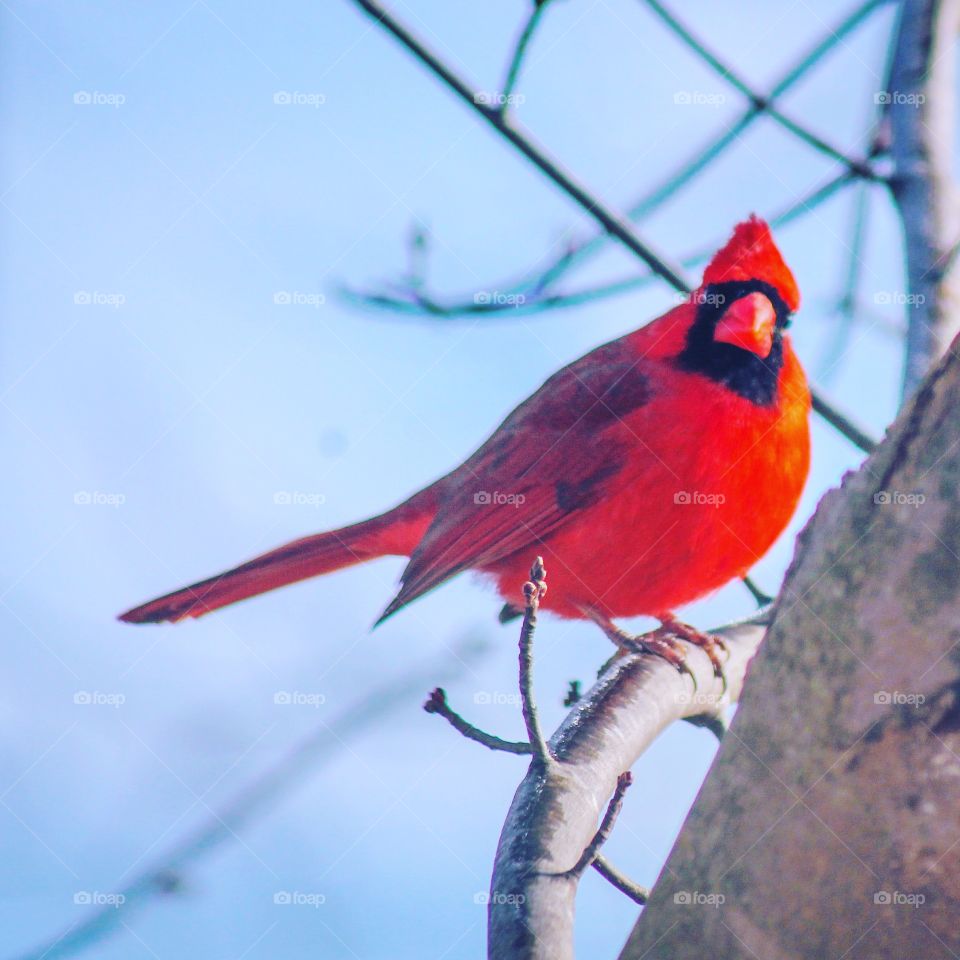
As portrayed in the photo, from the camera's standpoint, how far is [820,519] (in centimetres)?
137

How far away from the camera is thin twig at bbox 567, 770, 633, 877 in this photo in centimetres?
172

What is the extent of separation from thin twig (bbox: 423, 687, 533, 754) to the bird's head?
4.11 feet

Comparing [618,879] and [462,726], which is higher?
[462,726]

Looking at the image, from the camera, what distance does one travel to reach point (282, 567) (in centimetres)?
308

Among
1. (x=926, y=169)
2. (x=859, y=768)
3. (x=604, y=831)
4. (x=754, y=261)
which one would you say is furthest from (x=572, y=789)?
(x=926, y=169)

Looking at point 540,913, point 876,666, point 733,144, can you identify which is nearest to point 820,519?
point 876,666

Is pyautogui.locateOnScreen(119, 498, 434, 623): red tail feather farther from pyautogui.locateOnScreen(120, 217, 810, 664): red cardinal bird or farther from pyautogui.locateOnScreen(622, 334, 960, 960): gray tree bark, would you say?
pyautogui.locateOnScreen(622, 334, 960, 960): gray tree bark

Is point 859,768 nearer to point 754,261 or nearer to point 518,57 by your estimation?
point 518,57

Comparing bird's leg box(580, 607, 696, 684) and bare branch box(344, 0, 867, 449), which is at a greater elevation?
bare branch box(344, 0, 867, 449)

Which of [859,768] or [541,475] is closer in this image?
[859,768]

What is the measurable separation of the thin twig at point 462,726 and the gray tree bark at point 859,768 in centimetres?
70

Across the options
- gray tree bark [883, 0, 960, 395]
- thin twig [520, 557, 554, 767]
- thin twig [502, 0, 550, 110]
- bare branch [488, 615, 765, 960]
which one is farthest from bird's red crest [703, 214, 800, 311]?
thin twig [520, 557, 554, 767]

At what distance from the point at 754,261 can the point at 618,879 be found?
61.9 inches

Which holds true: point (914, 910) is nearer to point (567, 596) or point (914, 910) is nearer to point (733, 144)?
point (567, 596)
